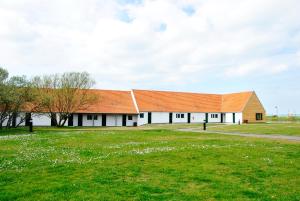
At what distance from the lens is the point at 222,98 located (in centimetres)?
8800

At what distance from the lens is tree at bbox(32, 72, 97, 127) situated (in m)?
58.2

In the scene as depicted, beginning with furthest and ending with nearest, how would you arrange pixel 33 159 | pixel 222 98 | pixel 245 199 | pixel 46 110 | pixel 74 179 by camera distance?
pixel 222 98 < pixel 46 110 < pixel 33 159 < pixel 74 179 < pixel 245 199

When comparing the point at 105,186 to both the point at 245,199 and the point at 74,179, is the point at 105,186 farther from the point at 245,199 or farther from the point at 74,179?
the point at 245,199

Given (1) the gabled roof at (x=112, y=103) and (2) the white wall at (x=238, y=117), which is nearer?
(1) the gabled roof at (x=112, y=103)

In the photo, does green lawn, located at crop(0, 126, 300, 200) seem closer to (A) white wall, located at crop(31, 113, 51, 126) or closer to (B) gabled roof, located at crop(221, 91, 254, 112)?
(A) white wall, located at crop(31, 113, 51, 126)

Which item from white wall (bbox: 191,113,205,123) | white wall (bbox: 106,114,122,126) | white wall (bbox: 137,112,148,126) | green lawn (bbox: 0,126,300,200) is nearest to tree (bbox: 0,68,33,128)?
white wall (bbox: 106,114,122,126)

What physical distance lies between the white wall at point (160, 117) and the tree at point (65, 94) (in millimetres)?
15145

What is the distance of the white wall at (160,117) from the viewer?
72000 mm

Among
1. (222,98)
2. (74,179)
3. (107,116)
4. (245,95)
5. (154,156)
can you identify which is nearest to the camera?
(74,179)

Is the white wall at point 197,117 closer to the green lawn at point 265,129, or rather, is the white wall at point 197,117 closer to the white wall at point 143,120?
the white wall at point 143,120

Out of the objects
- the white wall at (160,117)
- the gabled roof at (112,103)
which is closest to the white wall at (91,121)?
the gabled roof at (112,103)

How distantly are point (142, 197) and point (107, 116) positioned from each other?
56903 mm

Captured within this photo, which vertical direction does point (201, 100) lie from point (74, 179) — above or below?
above

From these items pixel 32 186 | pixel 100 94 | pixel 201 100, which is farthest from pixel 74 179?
pixel 201 100
